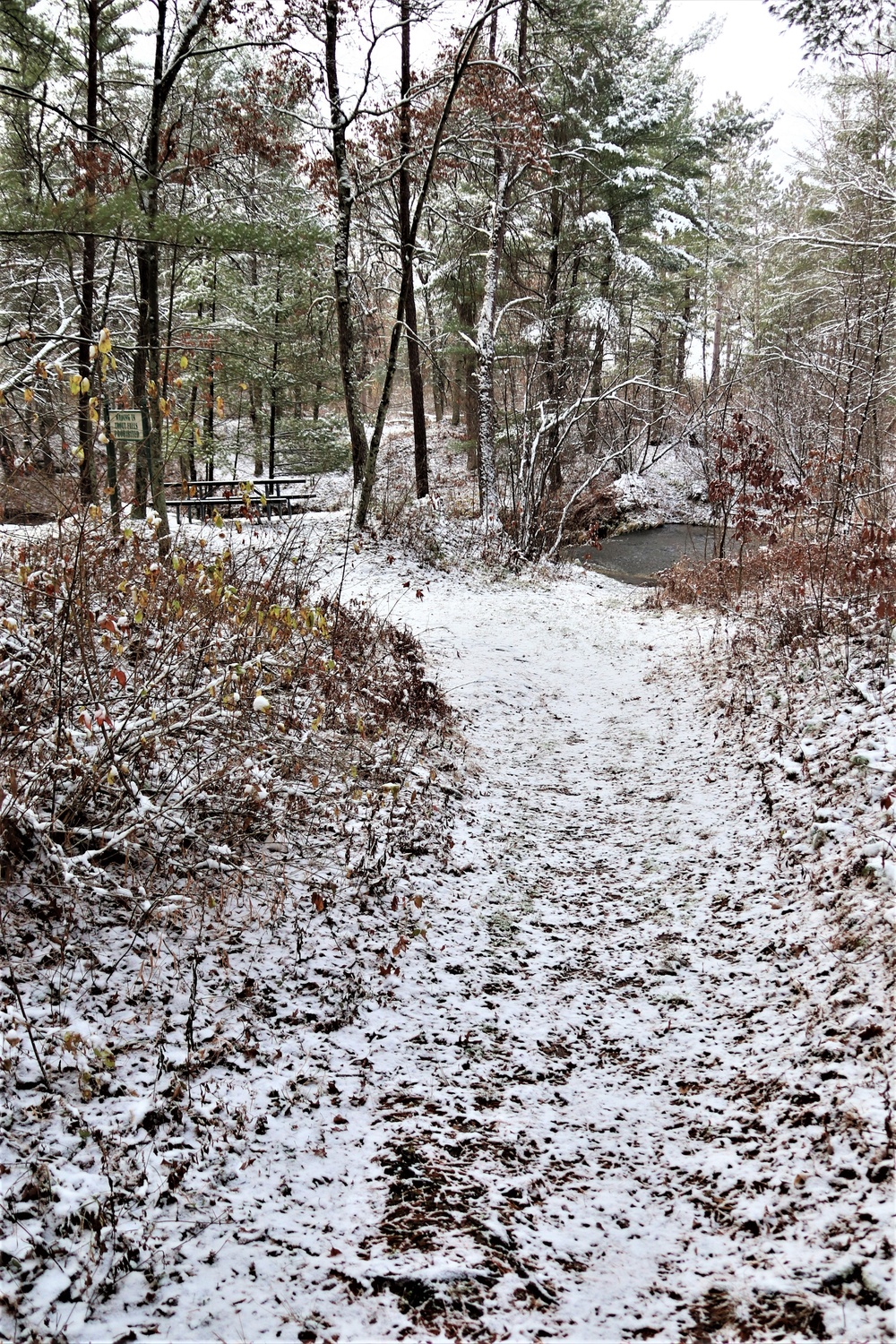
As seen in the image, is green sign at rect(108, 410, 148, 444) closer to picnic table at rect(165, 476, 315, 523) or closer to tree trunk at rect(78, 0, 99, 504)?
tree trunk at rect(78, 0, 99, 504)

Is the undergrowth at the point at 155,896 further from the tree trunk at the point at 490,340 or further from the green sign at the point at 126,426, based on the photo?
the tree trunk at the point at 490,340

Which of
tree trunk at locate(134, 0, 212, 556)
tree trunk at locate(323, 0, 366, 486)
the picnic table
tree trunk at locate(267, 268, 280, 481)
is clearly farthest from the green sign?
tree trunk at locate(267, 268, 280, 481)

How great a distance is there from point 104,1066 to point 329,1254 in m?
1.02

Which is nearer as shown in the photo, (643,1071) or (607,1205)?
(607,1205)

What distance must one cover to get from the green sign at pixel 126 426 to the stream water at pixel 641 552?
43.1 ft

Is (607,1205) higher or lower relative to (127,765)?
lower

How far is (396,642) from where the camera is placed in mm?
8156

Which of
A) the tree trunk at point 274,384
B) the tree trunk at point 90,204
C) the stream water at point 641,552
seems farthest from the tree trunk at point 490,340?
the tree trunk at point 90,204

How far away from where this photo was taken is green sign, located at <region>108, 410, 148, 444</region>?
4957mm

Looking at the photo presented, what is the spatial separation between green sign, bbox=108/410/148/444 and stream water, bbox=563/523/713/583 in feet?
43.1

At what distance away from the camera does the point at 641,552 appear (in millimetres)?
21125

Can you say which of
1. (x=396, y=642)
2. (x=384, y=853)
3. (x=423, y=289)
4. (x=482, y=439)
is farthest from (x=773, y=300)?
(x=384, y=853)

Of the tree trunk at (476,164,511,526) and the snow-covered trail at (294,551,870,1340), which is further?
the tree trunk at (476,164,511,526)

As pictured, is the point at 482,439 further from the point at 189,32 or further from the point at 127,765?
the point at 127,765
